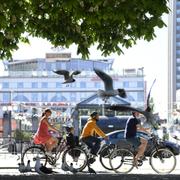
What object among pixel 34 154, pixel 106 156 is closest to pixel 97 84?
pixel 106 156

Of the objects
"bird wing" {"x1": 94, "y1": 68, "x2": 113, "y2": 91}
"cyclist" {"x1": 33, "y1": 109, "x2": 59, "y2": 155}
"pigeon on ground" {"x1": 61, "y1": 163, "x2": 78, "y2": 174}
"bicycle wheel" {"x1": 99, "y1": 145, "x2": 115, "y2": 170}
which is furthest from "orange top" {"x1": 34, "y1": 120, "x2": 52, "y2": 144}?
"bird wing" {"x1": 94, "y1": 68, "x2": 113, "y2": 91}

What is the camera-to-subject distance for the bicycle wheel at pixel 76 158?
1402cm

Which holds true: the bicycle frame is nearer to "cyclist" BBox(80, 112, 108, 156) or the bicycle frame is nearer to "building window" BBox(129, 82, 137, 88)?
"cyclist" BBox(80, 112, 108, 156)

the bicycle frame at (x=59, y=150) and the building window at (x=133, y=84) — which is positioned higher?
the building window at (x=133, y=84)

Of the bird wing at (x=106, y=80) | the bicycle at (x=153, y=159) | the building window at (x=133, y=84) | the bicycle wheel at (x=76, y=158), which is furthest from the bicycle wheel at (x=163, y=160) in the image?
the building window at (x=133, y=84)

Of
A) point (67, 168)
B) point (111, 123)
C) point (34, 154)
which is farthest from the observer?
point (111, 123)

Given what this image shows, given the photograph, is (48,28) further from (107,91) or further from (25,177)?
(107,91)

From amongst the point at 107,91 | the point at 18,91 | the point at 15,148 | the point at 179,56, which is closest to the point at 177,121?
the point at 107,91

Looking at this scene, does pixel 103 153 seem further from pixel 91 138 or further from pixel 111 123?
pixel 111 123

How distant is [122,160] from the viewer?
14242 mm

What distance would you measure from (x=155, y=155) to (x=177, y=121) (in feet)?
221

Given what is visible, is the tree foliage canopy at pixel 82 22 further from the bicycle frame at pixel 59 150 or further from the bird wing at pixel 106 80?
the bird wing at pixel 106 80

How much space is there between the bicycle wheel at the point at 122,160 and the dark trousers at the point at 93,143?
0.42 metres

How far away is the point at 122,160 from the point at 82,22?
490 centimetres
